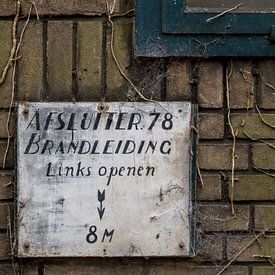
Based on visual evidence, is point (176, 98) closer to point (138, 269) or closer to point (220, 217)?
point (220, 217)

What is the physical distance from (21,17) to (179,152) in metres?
0.66

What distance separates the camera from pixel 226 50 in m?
2.51

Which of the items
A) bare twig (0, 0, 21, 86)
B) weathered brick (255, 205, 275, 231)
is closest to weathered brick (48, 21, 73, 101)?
bare twig (0, 0, 21, 86)

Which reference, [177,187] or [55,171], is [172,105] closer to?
Answer: [177,187]

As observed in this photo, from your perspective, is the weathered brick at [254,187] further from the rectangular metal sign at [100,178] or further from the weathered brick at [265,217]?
the rectangular metal sign at [100,178]

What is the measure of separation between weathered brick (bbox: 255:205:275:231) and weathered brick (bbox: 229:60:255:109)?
1.09 feet

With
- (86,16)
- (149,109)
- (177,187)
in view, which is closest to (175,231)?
(177,187)

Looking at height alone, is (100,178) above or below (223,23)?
below

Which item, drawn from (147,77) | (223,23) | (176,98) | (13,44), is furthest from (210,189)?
(13,44)

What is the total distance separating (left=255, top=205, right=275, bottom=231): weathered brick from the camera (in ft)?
8.40

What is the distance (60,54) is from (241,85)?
0.59 m

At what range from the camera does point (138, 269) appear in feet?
8.38

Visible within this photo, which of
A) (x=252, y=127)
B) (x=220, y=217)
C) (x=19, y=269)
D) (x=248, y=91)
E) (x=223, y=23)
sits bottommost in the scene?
(x=19, y=269)

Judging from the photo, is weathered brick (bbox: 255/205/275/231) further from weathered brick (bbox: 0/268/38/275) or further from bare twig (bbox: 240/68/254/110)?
weathered brick (bbox: 0/268/38/275)
